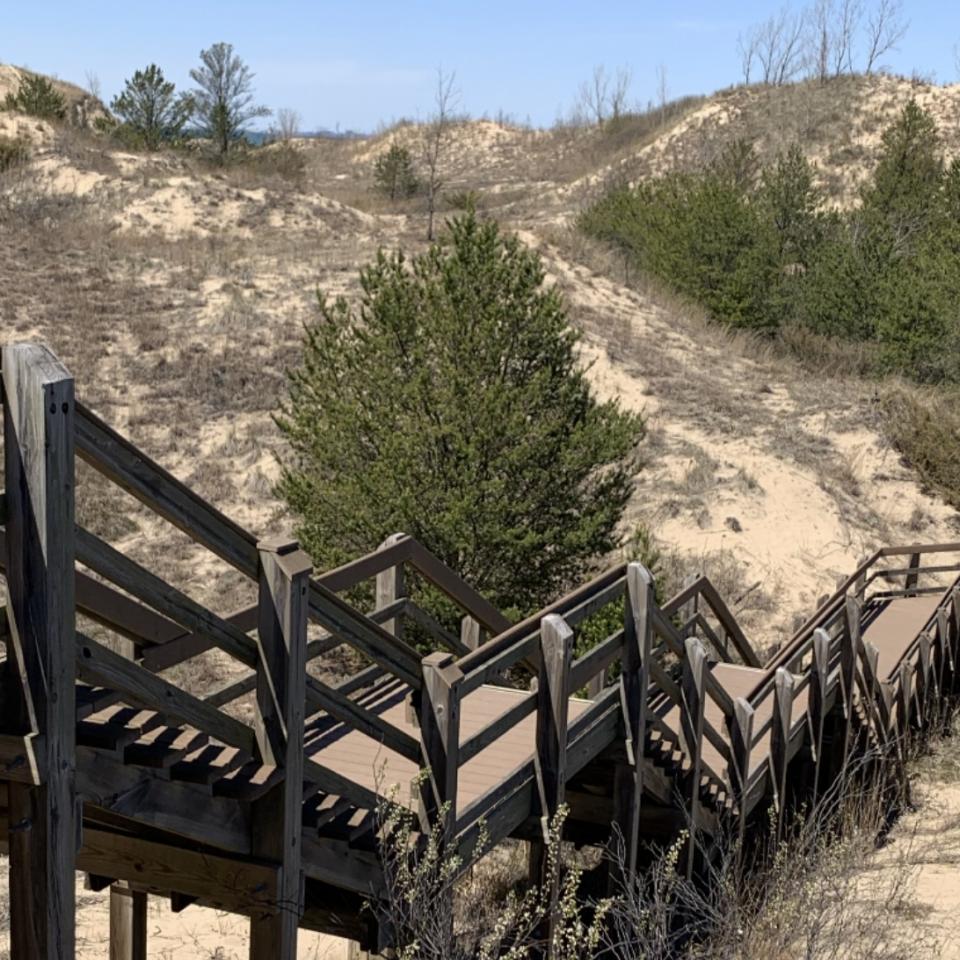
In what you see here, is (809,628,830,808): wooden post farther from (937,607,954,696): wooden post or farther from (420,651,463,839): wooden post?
(420,651,463,839): wooden post

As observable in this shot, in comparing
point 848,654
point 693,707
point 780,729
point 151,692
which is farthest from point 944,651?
point 151,692

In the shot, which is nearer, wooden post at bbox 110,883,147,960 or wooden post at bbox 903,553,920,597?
wooden post at bbox 110,883,147,960

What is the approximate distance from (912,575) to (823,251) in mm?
17356

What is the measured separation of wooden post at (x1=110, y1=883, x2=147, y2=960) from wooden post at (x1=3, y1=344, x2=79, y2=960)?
362 centimetres

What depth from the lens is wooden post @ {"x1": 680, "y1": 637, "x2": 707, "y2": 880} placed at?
7344 millimetres

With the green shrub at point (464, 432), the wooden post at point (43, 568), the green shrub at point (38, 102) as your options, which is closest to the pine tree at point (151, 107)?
the green shrub at point (38, 102)

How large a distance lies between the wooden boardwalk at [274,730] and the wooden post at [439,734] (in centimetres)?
1

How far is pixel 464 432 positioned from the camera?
46.8ft

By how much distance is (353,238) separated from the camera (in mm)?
31859

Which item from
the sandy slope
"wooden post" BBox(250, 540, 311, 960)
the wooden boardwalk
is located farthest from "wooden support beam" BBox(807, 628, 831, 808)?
the sandy slope

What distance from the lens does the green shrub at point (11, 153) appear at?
1341 inches

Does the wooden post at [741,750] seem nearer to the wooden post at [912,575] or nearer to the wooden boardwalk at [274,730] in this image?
the wooden boardwalk at [274,730]

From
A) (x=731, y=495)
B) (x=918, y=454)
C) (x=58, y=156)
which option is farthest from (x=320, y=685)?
(x=58, y=156)

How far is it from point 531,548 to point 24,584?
36.3 ft
